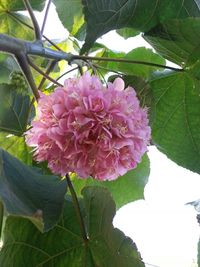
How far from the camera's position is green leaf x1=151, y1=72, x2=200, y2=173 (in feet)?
2.25

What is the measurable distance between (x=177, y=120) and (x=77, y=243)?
0.76 ft

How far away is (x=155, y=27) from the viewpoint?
0.64 meters

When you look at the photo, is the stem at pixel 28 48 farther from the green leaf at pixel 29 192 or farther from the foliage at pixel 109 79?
the green leaf at pixel 29 192

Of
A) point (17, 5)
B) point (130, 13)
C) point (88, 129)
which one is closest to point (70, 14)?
point (17, 5)

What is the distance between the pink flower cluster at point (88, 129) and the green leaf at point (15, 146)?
156 mm

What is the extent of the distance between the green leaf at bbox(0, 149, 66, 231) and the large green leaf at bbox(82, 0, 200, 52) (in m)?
0.17

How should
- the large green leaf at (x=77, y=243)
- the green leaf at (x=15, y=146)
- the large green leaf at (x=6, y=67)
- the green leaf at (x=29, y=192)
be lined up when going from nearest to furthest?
the green leaf at (x=29, y=192)
the large green leaf at (x=77, y=243)
the green leaf at (x=15, y=146)
the large green leaf at (x=6, y=67)

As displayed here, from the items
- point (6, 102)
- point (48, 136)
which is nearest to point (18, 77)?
point (6, 102)

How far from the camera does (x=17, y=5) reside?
759mm

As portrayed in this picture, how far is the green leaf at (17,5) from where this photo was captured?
756 mm

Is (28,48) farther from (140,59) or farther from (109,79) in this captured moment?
(140,59)

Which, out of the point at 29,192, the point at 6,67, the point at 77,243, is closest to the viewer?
the point at 29,192

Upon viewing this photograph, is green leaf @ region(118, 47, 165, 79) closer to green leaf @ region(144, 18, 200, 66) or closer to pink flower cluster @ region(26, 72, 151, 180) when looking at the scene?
green leaf @ region(144, 18, 200, 66)

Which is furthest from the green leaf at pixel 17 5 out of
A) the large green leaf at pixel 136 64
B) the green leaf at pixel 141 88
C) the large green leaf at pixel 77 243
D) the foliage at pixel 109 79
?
the large green leaf at pixel 77 243
